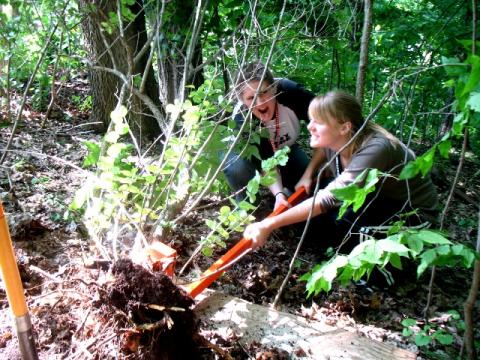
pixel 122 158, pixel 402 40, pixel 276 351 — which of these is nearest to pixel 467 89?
pixel 276 351

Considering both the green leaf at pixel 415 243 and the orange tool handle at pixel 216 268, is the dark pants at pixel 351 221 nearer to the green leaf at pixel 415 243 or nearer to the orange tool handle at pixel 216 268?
the orange tool handle at pixel 216 268

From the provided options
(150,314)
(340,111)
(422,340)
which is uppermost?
(340,111)

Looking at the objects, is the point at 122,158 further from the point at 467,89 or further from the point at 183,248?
the point at 467,89

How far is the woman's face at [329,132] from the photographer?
2564 mm

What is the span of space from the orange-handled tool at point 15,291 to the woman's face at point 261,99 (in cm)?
165

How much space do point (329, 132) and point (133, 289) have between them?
5.08 ft

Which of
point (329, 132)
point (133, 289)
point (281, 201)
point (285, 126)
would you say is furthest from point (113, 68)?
point (133, 289)

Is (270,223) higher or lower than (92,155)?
lower

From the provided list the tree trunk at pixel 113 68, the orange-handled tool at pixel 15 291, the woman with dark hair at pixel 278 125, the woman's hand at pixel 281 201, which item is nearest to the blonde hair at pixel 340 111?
the woman with dark hair at pixel 278 125

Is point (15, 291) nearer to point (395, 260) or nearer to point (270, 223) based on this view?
point (395, 260)

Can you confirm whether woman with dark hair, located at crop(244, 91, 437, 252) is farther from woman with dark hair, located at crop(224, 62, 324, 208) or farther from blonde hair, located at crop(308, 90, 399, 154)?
woman with dark hair, located at crop(224, 62, 324, 208)

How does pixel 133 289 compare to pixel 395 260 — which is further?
pixel 133 289

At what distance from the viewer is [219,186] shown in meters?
2.69

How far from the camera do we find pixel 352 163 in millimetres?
2471
